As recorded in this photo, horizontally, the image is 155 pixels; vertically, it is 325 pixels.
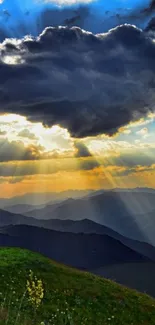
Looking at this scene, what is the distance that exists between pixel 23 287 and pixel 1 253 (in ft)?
46.3

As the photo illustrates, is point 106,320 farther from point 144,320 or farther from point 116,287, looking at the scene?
point 116,287

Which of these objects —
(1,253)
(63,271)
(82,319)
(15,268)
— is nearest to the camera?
(82,319)

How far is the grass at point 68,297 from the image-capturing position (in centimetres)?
3453

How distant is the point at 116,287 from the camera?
48344 mm

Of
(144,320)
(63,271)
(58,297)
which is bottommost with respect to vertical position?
(144,320)

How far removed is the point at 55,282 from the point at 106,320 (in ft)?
32.8

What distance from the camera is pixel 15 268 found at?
4619 centimetres

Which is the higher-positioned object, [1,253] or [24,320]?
[1,253]

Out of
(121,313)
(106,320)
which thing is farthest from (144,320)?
(106,320)

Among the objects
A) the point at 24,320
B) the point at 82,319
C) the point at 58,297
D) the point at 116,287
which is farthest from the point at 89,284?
the point at 24,320

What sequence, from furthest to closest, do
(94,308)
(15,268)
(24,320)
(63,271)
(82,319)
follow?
(63,271)
(15,268)
(94,308)
(82,319)
(24,320)

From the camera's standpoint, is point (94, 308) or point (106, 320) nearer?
point (106, 320)

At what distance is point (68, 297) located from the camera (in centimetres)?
4066

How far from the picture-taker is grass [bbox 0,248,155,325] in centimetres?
3453
